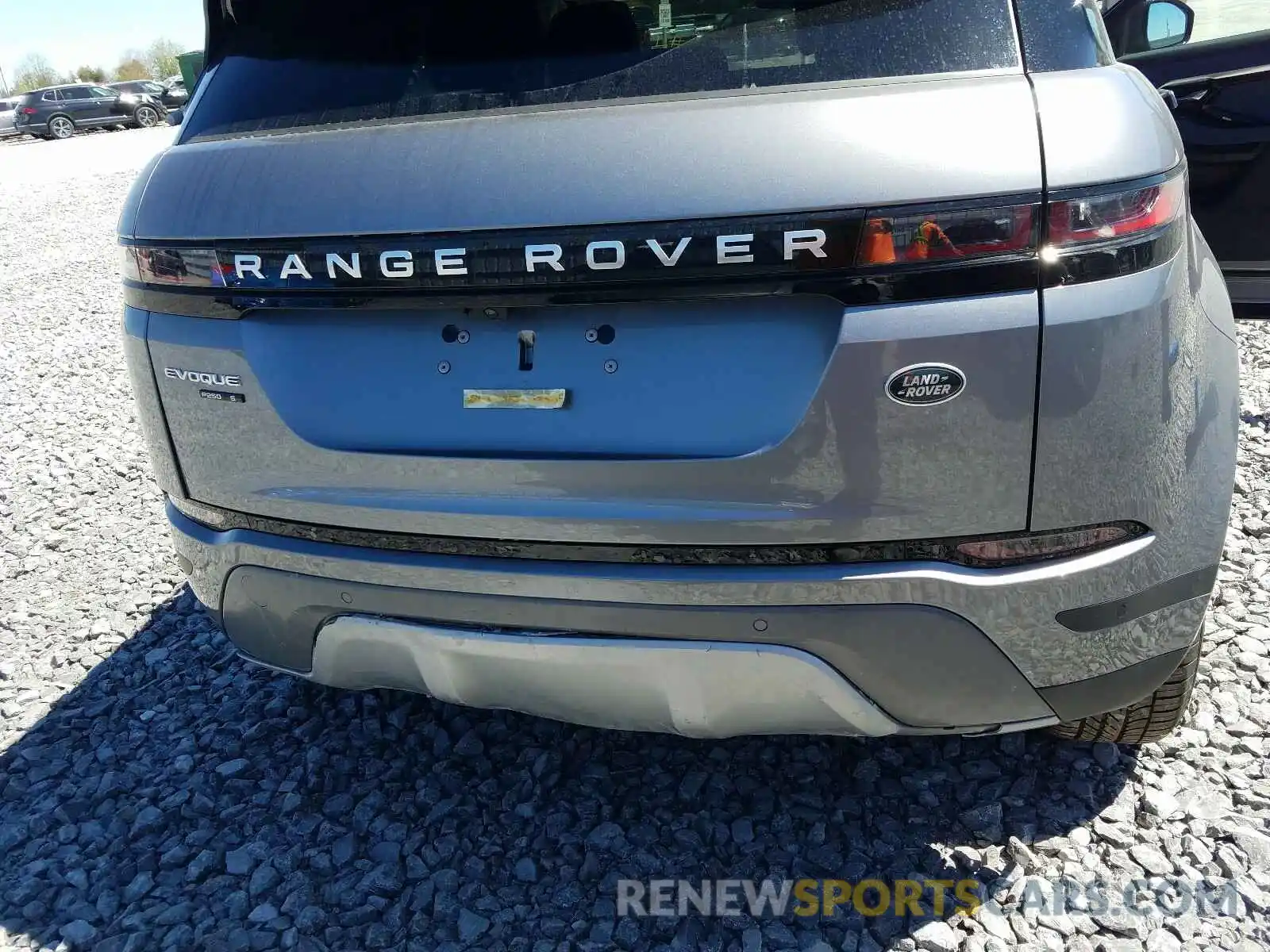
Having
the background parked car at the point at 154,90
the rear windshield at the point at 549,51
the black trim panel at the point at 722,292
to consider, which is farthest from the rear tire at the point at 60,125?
the black trim panel at the point at 722,292

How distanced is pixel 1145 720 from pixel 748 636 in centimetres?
107

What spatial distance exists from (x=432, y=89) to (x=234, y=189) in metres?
0.40

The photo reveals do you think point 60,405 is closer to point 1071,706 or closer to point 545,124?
point 545,124

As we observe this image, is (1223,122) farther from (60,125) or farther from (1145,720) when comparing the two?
(60,125)

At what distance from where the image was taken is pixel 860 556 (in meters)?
1.60

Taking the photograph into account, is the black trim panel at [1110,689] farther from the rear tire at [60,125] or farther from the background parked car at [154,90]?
the rear tire at [60,125]

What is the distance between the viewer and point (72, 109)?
100 ft

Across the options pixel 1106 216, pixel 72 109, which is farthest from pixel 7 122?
pixel 1106 216

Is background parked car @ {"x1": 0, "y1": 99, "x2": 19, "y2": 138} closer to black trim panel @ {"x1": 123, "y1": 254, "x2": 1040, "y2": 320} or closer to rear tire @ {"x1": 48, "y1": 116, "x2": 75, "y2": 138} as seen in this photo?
rear tire @ {"x1": 48, "y1": 116, "x2": 75, "y2": 138}

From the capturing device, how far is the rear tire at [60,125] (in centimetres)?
3048

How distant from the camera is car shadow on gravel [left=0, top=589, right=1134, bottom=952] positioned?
2.04 m

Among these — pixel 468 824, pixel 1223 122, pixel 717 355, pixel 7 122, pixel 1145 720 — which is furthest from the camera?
pixel 7 122

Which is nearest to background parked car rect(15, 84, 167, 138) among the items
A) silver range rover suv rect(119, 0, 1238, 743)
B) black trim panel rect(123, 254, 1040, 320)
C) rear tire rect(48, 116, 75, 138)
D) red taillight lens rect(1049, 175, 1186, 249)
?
rear tire rect(48, 116, 75, 138)

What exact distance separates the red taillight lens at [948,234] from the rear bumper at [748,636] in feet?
1.60
